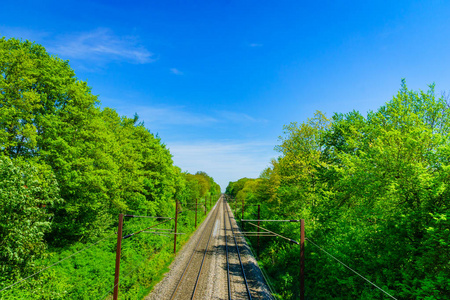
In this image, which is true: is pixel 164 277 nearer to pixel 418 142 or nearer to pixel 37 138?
pixel 37 138

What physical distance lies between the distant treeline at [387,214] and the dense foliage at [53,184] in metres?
13.3

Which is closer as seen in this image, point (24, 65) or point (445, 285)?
point (445, 285)

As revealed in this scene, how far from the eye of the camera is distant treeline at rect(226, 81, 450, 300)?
9.33m

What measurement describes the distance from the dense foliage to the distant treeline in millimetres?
13322

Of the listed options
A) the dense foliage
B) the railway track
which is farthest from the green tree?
the railway track

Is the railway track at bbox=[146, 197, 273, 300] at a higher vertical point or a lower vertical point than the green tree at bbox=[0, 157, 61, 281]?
lower

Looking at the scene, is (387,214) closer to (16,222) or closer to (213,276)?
(213,276)

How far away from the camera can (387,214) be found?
11680mm

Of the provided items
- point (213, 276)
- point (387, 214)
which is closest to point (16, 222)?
point (213, 276)

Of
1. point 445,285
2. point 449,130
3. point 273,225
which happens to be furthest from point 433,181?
point 273,225

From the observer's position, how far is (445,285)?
323 inches

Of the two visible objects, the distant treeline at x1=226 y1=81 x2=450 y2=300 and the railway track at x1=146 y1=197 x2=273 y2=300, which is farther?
the railway track at x1=146 y1=197 x2=273 y2=300

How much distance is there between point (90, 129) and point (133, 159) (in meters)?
8.34

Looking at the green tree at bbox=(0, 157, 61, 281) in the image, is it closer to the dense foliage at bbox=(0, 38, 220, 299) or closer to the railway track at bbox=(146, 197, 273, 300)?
the dense foliage at bbox=(0, 38, 220, 299)
